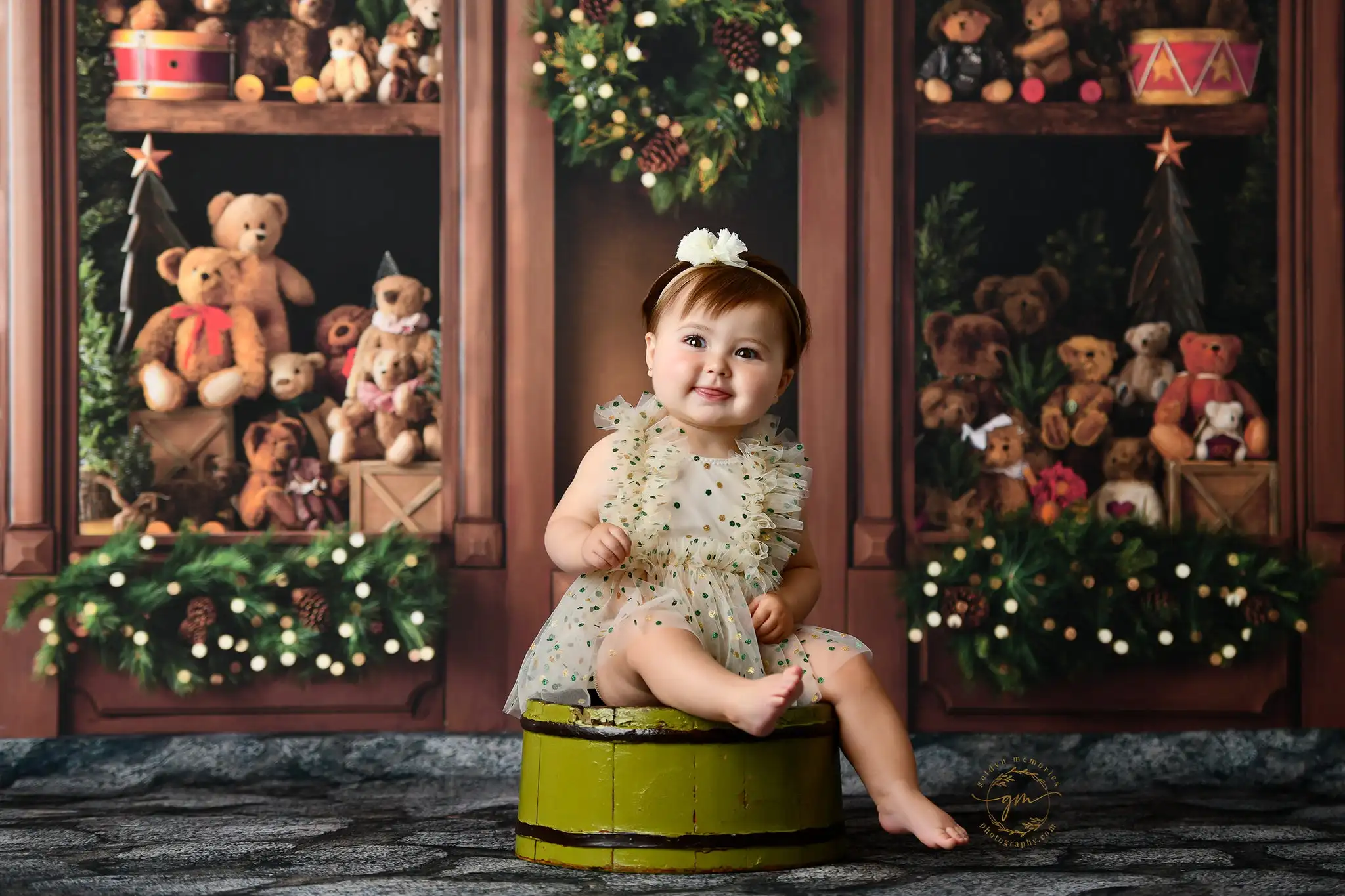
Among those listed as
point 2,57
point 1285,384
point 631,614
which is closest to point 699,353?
point 631,614

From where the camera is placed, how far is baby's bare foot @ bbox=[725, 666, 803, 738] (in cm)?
195

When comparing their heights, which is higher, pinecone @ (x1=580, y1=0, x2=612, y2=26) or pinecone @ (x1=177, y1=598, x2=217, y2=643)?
pinecone @ (x1=580, y1=0, x2=612, y2=26)

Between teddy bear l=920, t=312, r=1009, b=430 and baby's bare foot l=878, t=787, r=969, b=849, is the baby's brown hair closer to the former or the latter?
baby's bare foot l=878, t=787, r=969, b=849

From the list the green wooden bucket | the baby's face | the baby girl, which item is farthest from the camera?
the baby's face

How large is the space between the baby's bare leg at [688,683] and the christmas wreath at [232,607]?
1.06 m

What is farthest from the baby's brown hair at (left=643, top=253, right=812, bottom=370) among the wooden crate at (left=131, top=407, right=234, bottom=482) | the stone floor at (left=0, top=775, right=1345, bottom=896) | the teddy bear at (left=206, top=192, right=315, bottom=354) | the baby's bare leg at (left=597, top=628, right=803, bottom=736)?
the wooden crate at (left=131, top=407, right=234, bottom=482)

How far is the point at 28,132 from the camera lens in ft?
10.4

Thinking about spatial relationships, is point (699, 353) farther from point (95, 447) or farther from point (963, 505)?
point (95, 447)

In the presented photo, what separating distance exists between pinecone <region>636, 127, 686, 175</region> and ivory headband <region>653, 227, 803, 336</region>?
3.02 feet

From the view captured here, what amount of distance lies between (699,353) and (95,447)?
163cm

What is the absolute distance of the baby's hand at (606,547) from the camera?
7.20 ft

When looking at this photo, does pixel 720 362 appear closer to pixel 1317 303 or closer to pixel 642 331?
pixel 642 331

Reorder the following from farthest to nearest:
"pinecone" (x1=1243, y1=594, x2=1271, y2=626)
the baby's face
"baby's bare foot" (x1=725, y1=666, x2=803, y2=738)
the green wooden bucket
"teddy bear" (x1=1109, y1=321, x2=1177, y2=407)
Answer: "teddy bear" (x1=1109, y1=321, x2=1177, y2=407) < "pinecone" (x1=1243, y1=594, x2=1271, y2=626) < the baby's face < the green wooden bucket < "baby's bare foot" (x1=725, y1=666, x2=803, y2=738)

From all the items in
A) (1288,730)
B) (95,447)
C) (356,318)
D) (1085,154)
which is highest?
(1085,154)
